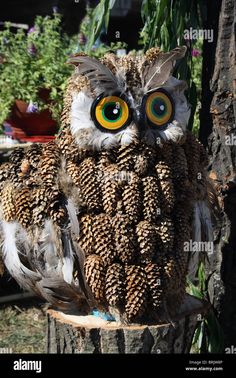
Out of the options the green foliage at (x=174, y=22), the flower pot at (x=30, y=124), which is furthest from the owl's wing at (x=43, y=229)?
the flower pot at (x=30, y=124)

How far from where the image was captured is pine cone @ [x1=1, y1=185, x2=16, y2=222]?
4.98ft

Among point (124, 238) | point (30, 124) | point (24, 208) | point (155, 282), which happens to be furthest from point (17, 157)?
point (30, 124)

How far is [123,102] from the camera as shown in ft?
4.77

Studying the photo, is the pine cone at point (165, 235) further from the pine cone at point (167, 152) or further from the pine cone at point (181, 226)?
the pine cone at point (167, 152)

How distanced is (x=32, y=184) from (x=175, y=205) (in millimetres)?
359

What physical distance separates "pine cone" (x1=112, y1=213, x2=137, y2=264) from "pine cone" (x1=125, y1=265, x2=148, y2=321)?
1.2 inches

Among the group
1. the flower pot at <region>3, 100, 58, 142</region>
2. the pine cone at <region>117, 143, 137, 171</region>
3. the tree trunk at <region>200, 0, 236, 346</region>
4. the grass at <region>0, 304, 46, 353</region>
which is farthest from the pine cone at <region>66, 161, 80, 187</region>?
the flower pot at <region>3, 100, 58, 142</region>

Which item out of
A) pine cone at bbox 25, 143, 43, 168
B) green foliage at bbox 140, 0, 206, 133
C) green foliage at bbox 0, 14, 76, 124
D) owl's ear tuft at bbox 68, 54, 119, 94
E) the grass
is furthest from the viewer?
green foliage at bbox 0, 14, 76, 124

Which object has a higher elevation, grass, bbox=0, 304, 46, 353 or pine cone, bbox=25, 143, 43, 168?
pine cone, bbox=25, 143, 43, 168

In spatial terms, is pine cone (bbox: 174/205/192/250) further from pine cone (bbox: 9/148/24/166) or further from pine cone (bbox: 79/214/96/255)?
pine cone (bbox: 9/148/24/166)

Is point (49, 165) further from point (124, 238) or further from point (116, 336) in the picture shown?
point (116, 336)

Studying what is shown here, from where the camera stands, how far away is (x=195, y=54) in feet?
10.5

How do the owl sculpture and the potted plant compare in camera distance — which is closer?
the owl sculpture

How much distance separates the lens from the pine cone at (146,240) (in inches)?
57.7
